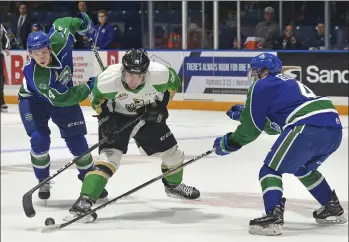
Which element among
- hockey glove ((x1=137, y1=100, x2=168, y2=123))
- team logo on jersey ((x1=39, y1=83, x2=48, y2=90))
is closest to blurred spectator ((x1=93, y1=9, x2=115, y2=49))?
team logo on jersey ((x1=39, y1=83, x2=48, y2=90))

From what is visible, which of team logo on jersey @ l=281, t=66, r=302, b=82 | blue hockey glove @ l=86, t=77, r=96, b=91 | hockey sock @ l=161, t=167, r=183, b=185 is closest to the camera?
blue hockey glove @ l=86, t=77, r=96, b=91

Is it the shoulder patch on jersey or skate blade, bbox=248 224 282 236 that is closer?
skate blade, bbox=248 224 282 236

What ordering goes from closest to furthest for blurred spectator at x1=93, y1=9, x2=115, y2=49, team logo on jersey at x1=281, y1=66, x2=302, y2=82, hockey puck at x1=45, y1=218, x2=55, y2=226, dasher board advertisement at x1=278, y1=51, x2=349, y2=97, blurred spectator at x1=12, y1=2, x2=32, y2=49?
1. hockey puck at x1=45, y1=218, x2=55, y2=226
2. dasher board advertisement at x1=278, y1=51, x2=349, y2=97
3. team logo on jersey at x1=281, y1=66, x2=302, y2=82
4. blurred spectator at x1=93, y1=9, x2=115, y2=49
5. blurred spectator at x1=12, y1=2, x2=32, y2=49

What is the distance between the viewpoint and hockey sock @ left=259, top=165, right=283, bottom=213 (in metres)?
4.07

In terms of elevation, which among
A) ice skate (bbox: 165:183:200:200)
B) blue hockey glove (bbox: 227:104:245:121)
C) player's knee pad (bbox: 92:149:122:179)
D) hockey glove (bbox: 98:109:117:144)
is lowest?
ice skate (bbox: 165:183:200:200)

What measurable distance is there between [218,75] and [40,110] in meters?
5.36

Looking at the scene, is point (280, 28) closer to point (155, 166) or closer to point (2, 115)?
point (2, 115)

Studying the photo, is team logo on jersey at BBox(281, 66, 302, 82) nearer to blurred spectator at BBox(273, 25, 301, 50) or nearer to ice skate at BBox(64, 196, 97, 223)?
blurred spectator at BBox(273, 25, 301, 50)

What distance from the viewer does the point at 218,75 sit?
33.7 ft

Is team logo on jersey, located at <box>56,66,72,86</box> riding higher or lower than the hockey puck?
higher

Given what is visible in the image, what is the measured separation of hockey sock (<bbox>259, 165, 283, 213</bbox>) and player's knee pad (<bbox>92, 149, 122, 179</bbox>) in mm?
746

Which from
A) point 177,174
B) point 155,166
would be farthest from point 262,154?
point 177,174

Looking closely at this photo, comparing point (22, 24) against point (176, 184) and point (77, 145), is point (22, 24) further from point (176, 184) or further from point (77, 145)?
point (176, 184)

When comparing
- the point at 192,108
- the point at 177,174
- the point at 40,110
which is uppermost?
the point at 40,110
